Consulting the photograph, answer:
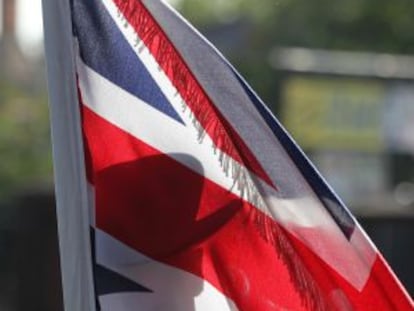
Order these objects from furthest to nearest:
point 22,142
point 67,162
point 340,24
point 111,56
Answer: point 340,24
point 22,142
point 111,56
point 67,162

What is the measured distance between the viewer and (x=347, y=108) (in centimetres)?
2244

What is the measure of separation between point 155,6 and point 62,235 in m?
0.52

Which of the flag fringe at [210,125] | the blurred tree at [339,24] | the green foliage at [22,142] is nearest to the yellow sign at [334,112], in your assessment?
the green foliage at [22,142]

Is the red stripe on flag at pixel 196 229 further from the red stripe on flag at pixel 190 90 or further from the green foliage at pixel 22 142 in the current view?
the green foliage at pixel 22 142

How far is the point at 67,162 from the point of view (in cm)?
325

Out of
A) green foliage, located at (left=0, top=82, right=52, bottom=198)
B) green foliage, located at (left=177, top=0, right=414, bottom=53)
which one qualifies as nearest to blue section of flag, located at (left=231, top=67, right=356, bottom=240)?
green foliage, located at (left=0, top=82, right=52, bottom=198)

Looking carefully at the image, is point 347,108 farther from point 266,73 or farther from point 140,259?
point 140,259

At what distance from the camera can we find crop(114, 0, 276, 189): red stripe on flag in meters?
3.36

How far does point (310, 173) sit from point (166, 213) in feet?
1.01

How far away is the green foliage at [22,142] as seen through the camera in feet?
61.4

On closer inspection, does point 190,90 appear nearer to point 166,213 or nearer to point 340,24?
point 166,213

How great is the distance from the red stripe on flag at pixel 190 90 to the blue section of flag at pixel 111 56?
0.04m

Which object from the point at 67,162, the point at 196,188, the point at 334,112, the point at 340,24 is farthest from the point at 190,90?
the point at 340,24

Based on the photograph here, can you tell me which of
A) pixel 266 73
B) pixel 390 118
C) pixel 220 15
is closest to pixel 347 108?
pixel 390 118
